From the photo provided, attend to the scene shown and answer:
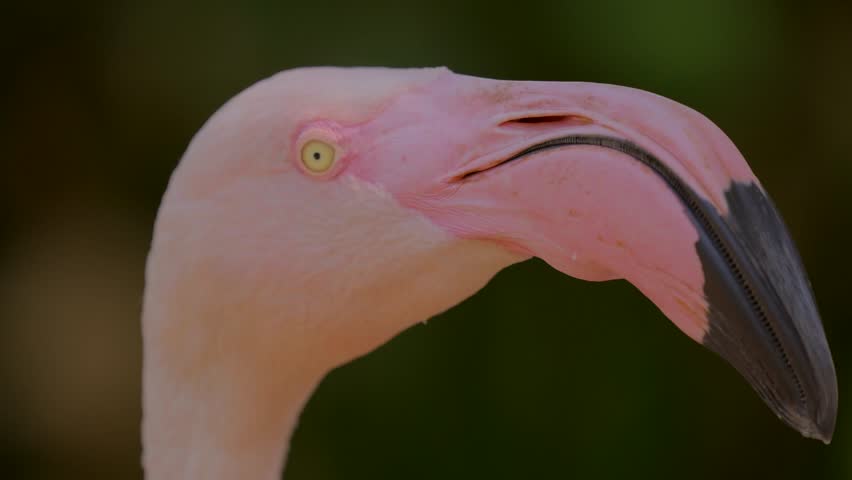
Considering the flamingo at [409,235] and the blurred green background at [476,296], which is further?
the blurred green background at [476,296]

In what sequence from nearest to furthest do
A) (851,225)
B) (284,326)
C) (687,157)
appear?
1. (687,157)
2. (284,326)
3. (851,225)

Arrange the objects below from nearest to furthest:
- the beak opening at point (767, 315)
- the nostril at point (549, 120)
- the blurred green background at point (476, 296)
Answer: the beak opening at point (767, 315)
the nostril at point (549, 120)
the blurred green background at point (476, 296)

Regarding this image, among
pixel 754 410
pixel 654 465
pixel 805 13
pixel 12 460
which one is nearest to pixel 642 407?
pixel 654 465

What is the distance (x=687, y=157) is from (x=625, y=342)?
2.31 m

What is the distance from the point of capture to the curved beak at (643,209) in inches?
39.9

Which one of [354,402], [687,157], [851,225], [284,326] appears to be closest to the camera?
[687,157]

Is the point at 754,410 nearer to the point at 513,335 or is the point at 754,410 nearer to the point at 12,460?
the point at 513,335

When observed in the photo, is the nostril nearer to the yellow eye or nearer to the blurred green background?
the yellow eye

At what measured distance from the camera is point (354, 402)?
3.24 metres

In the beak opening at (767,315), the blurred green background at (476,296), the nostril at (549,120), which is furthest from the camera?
the blurred green background at (476,296)

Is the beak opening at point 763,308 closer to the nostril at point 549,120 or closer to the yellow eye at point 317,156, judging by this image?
the nostril at point 549,120

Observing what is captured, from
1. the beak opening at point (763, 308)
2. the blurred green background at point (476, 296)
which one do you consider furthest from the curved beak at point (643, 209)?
the blurred green background at point (476, 296)

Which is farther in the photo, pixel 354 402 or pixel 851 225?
pixel 851 225

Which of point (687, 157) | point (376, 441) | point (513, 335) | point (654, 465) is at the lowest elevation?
point (654, 465)
